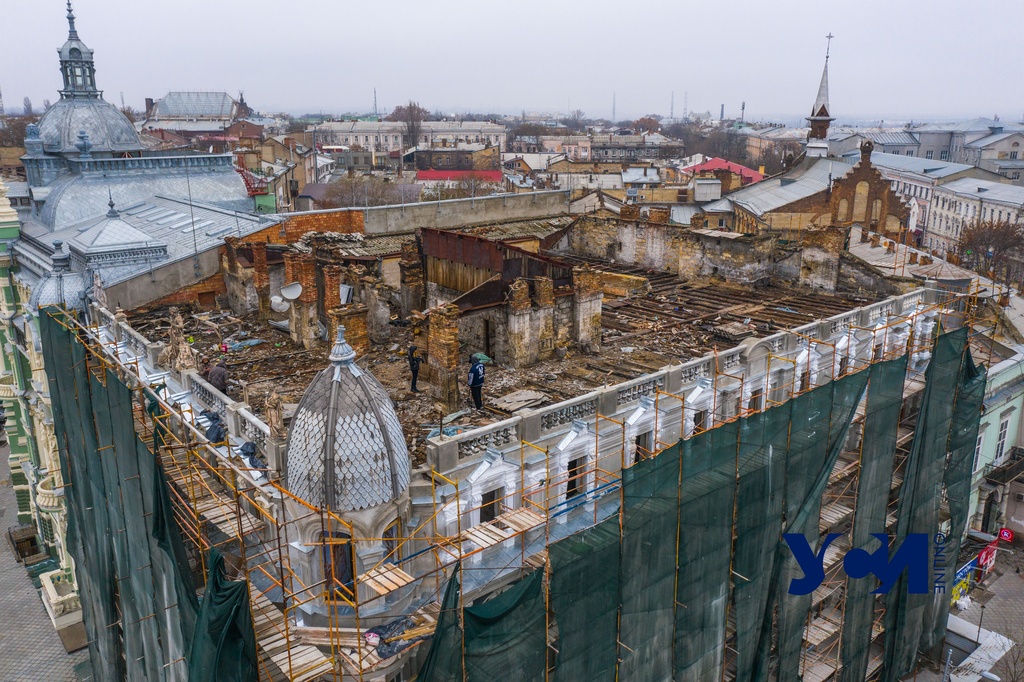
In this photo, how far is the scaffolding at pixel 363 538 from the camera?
1456 cm

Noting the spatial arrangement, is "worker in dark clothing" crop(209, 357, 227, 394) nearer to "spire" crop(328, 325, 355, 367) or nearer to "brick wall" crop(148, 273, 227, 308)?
"spire" crop(328, 325, 355, 367)

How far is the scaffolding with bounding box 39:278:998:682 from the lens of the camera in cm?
1456

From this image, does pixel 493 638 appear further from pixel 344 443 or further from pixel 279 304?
pixel 279 304

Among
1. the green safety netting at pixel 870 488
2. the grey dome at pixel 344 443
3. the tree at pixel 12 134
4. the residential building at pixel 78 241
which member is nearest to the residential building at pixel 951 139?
the green safety netting at pixel 870 488

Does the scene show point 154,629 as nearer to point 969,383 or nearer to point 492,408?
point 492,408

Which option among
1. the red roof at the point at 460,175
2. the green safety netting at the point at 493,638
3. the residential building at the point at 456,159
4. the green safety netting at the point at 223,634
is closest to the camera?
the green safety netting at the point at 223,634

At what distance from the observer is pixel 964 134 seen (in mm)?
167375

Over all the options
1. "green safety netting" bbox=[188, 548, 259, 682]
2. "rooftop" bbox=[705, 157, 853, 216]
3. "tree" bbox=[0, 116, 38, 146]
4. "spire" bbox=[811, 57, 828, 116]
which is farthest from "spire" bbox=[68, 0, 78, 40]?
"tree" bbox=[0, 116, 38, 146]

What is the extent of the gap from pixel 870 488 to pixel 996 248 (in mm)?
74574

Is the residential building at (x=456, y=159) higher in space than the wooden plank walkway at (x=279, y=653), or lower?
higher

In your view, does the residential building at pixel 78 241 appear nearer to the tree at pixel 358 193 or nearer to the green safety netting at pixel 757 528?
the green safety netting at pixel 757 528

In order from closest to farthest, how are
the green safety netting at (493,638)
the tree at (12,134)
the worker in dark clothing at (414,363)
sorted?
the green safety netting at (493,638) < the worker in dark clothing at (414,363) < the tree at (12,134)

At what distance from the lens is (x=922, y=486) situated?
28.5 m

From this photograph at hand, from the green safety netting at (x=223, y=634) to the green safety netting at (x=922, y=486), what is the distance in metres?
22.6
